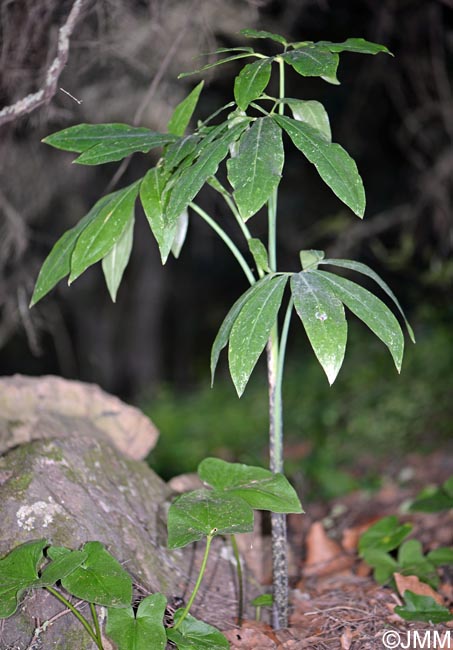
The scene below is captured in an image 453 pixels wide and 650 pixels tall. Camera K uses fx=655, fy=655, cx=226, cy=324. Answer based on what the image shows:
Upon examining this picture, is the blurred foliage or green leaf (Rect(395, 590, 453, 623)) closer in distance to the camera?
green leaf (Rect(395, 590, 453, 623))

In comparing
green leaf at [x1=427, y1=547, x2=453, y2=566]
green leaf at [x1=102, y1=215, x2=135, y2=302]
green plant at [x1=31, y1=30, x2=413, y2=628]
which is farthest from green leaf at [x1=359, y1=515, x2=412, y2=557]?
green leaf at [x1=102, y1=215, x2=135, y2=302]

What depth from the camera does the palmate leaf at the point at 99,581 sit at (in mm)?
1330

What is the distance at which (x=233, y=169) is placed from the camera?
1300mm

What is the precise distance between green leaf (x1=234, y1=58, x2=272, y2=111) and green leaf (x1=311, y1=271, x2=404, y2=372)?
0.38m

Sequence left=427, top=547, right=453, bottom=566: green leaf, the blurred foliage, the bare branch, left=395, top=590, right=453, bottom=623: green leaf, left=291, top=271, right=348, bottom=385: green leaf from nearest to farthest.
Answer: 1. left=291, top=271, right=348, bottom=385: green leaf
2. left=395, top=590, right=453, bottom=623: green leaf
3. the bare branch
4. left=427, top=547, right=453, bottom=566: green leaf
5. the blurred foliage

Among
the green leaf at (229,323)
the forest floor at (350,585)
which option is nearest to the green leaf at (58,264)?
the green leaf at (229,323)

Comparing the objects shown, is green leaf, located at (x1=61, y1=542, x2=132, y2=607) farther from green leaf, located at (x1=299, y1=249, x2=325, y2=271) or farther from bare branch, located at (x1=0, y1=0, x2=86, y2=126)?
bare branch, located at (x1=0, y1=0, x2=86, y2=126)

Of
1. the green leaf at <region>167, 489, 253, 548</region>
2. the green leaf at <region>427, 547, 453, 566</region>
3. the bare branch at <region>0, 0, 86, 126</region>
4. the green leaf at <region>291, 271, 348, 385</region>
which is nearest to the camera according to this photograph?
the green leaf at <region>291, 271, 348, 385</region>

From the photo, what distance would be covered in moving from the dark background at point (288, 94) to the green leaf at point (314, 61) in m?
0.81

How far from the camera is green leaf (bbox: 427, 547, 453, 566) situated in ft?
6.42

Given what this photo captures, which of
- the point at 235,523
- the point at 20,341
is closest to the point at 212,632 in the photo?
the point at 235,523

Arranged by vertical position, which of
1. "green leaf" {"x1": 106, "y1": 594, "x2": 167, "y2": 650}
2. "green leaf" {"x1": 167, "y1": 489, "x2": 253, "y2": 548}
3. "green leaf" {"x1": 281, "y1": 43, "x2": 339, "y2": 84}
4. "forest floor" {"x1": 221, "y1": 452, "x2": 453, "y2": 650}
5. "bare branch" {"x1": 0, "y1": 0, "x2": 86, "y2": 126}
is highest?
"bare branch" {"x1": 0, "y1": 0, "x2": 86, "y2": 126}

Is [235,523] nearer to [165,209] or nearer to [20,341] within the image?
[165,209]

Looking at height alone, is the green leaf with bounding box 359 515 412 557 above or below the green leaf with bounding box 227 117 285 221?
below
